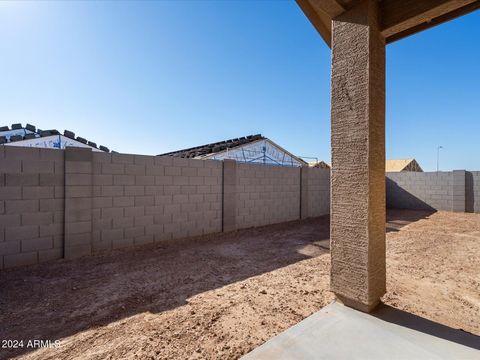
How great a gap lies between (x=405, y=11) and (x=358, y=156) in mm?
1360

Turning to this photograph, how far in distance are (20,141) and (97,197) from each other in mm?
6075

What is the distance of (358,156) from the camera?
2.35m

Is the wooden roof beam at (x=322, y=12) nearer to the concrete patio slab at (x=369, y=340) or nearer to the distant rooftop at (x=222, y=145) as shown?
the concrete patio slab at (x=369, y=340)

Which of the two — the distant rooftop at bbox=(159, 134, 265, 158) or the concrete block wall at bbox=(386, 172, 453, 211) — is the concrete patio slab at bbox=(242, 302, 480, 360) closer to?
the distant rooftop at bbox=(159, 134, 265, 158)

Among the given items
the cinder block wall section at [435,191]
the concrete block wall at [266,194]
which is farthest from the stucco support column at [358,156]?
the cinder block wall section at [435,191]

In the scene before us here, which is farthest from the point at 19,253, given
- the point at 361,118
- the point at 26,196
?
the point at 361,118

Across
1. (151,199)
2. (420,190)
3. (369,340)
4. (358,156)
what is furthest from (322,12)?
(420,190)

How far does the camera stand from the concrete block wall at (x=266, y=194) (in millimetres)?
7352

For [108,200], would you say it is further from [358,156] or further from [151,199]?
[358,156]

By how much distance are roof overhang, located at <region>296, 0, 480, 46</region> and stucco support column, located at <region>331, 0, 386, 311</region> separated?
10 centimetres

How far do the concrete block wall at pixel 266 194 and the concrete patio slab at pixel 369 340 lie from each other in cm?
505

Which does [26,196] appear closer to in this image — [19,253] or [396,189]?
[19,253]

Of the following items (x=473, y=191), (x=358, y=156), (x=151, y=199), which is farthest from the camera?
(x=473, y=191)

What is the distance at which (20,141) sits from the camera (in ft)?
27.9
